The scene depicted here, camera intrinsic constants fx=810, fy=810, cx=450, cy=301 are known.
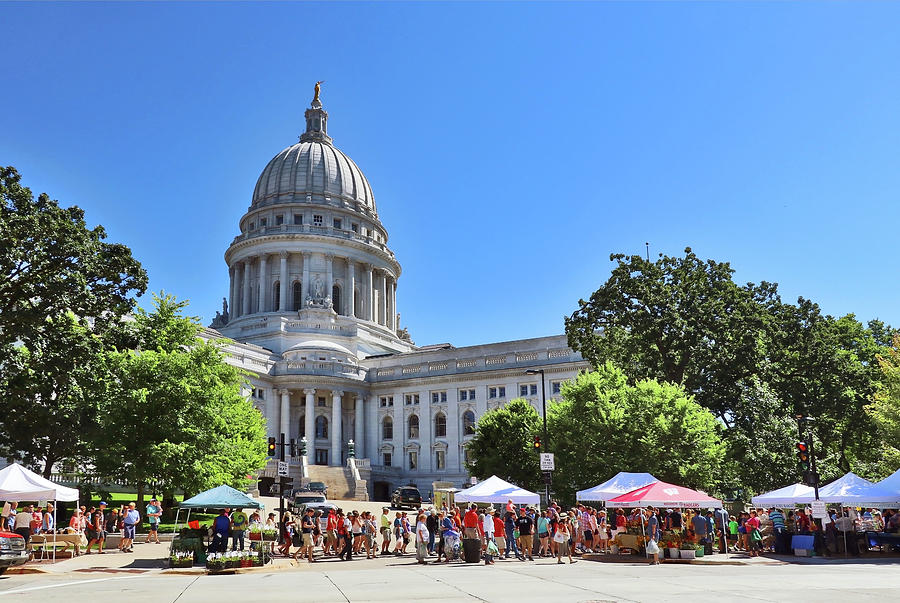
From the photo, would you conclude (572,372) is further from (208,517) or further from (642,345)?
(208,517)

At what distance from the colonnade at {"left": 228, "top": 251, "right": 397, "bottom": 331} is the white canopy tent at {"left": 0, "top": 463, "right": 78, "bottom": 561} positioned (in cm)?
7353

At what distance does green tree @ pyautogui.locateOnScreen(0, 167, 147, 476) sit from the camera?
34.8 metres

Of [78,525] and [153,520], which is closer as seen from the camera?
[78,525]

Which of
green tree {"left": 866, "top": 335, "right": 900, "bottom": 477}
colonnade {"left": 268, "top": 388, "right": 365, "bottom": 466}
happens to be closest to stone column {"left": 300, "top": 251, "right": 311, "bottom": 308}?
colonnade {"left": 268, "top": 388, "right": 365, "bottom": 466}

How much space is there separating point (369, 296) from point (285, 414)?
27931 mm

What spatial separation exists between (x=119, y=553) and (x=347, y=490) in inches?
1776

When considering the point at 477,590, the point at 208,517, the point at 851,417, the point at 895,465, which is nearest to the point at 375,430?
the point at 208,517

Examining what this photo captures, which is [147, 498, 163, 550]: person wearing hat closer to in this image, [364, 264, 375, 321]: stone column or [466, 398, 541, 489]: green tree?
[466, 398, 541, 489]: green tree

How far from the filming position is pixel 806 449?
30.9 meters

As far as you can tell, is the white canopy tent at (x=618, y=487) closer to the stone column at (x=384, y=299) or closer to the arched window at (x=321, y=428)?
the arched window at (x=321, y=428)

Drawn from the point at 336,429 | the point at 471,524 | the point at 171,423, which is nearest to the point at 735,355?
the point at 471,524

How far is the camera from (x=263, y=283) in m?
105

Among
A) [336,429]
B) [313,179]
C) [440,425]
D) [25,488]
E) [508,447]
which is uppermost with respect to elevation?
[313,179]

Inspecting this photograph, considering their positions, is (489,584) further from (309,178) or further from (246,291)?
(309,178)
